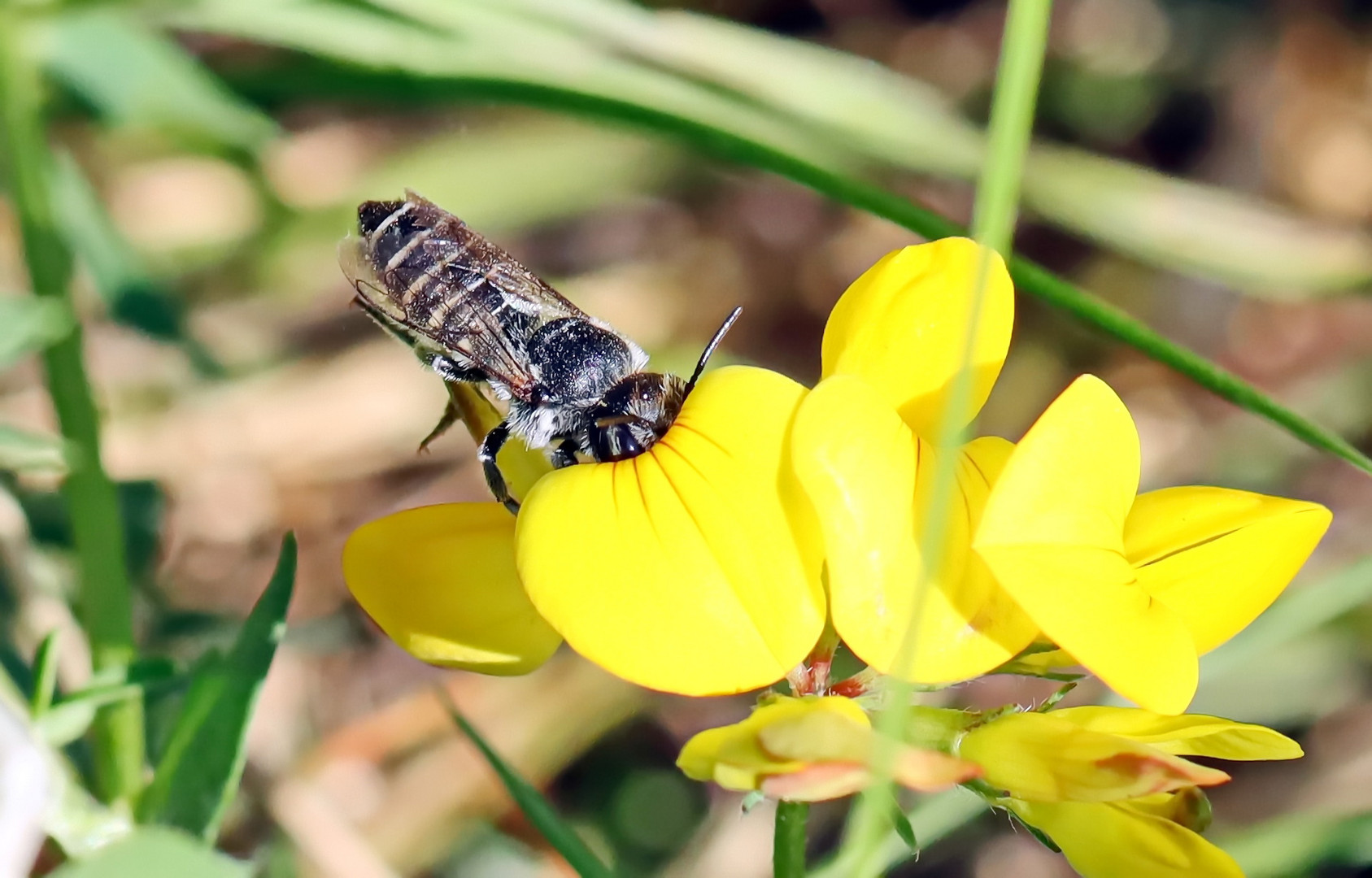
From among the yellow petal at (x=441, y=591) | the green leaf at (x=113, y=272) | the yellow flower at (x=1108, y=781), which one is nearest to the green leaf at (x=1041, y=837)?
the yellow flower at (x=1108, y=781)

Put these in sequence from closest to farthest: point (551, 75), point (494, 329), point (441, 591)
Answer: point (441, 591)
point (494, 329)
point (551, 75)

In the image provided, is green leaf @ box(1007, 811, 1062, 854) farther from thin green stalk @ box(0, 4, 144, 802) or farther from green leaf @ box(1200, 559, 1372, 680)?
thin green stalk @ box(0, 4, 144, 802)

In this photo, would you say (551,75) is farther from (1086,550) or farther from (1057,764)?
Answer: (1057,764)

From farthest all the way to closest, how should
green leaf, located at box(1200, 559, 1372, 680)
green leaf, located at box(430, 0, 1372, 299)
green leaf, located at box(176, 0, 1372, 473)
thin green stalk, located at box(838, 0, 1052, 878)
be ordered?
green leaf, located at box(430, 0, 1372, 299) < green leaf, located at box(1200, 559, 1372, 680) < green leaf, located at box(176, 0, 1372, 473) < thin green stalk, located at box(838, 0, 1052, 878)

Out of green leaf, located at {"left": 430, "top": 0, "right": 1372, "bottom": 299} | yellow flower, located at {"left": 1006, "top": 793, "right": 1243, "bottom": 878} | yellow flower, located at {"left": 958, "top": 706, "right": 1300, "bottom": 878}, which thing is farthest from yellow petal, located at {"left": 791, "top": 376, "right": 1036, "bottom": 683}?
green leaf, located at {"left": 430, "top": 0, "right": 1372, "bottom": 299}

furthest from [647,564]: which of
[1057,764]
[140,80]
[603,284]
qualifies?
[603,284]

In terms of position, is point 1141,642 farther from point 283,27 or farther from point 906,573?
point 283,27

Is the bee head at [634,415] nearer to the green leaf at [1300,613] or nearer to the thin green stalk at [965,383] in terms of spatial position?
the thin green stalk at [965,383]
